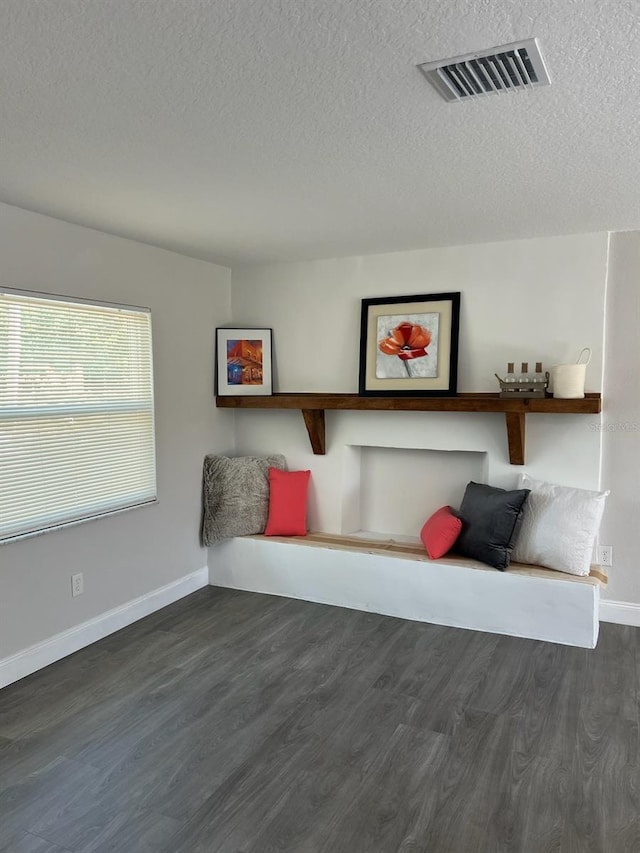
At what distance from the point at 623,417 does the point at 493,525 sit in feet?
3.21

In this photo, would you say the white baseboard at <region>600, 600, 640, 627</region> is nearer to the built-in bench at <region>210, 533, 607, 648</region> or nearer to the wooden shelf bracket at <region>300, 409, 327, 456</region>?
the built-in bench at <region>210, 533, 607, 648</region>

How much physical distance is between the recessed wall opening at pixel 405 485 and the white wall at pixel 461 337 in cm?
8

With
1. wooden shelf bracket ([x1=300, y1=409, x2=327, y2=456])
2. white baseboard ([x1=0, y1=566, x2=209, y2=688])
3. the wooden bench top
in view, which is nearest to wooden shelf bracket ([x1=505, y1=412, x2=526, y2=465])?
the wooden bench top

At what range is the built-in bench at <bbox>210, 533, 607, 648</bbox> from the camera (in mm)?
3354

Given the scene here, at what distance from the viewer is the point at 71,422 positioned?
323 centimetres

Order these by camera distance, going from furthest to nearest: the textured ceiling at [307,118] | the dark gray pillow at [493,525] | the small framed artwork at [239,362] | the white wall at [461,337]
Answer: the small framed artwork at [239,362] < the white wall at [461,337] < the dark gray pillow at [493,525] < the textured ceiling at [307,118]

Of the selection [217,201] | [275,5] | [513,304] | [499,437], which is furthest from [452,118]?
[499,437]

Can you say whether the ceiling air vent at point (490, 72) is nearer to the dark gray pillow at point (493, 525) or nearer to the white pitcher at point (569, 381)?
the white pitcher at point (569, 381)

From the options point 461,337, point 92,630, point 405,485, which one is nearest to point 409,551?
point 405,485

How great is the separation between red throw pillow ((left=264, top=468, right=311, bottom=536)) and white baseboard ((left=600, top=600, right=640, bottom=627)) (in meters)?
1.92

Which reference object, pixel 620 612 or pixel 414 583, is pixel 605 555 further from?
pixel 414 583

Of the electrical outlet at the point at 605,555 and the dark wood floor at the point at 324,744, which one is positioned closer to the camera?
the dark wood floor at the point at 324,744

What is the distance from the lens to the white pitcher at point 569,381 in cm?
338

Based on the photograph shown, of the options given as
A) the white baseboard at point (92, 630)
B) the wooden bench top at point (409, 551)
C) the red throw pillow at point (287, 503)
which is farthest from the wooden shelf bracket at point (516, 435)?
the white baseboard at point (92, 630)
